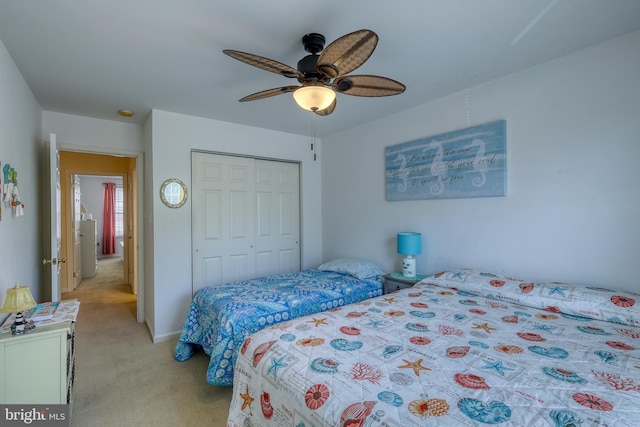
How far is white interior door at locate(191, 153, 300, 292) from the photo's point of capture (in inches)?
136

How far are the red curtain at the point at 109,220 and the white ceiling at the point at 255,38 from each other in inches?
270

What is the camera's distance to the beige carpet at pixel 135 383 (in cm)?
197

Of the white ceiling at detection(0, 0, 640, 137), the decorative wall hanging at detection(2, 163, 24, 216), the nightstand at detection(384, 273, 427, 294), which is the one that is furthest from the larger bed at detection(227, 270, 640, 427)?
the decorative wall hanging at detection(2, 163, 24, 216)

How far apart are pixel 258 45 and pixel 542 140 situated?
221 centimetres

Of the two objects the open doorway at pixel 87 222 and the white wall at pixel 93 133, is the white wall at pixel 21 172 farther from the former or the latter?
the open doorway at pixel 87 222

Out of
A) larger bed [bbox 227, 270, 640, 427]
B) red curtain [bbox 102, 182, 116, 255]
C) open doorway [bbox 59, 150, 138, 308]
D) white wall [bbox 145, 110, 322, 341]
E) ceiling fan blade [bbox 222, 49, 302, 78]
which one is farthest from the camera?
red curtain [bbox 102, 182, 116, 255]

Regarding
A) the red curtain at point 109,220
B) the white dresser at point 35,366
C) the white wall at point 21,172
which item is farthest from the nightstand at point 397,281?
the red curtain at point 109,220

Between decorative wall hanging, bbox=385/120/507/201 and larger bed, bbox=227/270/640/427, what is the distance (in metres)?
0.96

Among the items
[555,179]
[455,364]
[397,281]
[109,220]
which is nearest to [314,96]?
[455,364]

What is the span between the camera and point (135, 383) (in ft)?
7.72

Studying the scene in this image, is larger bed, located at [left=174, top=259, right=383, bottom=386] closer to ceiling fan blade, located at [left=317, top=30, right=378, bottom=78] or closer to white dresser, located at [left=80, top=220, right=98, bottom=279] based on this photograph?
ceiling fan blade, located at [left=317, top=30, right=378, bottom=78]

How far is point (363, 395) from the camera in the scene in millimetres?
1051

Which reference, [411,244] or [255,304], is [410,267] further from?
[255,304]

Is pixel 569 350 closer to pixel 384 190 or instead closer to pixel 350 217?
pixel 384 190
